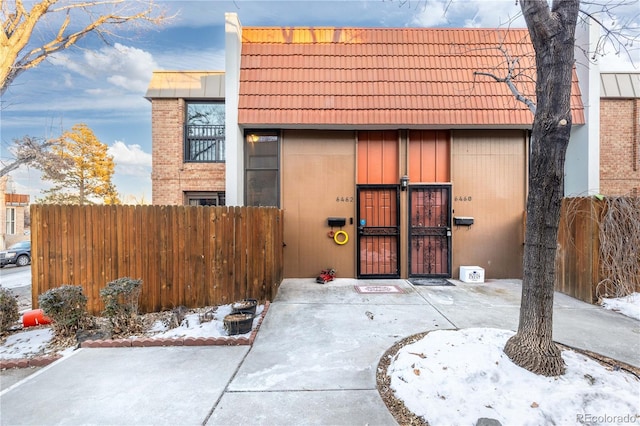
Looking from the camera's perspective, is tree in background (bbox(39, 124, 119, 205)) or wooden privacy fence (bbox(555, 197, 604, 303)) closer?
wooden privacy fence (bbox(555, 197, 604, 303))

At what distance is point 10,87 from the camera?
247 inches

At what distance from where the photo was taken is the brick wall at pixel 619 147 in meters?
7.75

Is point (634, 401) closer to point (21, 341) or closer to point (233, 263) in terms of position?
point (233, 263)

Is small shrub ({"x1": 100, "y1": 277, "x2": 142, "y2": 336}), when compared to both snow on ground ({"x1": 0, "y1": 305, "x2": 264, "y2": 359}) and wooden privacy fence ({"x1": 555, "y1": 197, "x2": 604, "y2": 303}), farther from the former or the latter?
wooden privacy fence ({"x1": 555, "y1": 197, "x2": 604, "y2": 303})

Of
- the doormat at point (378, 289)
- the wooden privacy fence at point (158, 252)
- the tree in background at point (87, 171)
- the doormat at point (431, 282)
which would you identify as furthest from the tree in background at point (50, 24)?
the tree in background at point (87, 171)

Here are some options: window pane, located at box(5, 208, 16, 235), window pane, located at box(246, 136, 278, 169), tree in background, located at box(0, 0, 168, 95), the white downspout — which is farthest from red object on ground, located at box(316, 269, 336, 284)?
window pane, located at box(5, 208, 16, 235)

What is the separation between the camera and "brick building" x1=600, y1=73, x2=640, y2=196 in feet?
25.5

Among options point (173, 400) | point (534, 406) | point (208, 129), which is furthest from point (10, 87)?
point (534, 406)

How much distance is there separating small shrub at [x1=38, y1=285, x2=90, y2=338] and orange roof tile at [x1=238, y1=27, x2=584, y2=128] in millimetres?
4338

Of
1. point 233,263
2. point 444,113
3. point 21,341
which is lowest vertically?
point 21,341

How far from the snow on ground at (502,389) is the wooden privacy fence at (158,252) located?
3041mm

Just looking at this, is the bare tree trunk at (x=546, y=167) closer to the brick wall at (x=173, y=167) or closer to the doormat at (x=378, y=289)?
the doormat at (x=378, y=289)

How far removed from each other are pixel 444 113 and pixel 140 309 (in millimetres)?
7247

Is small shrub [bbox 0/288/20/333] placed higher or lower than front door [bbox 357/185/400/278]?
lower
